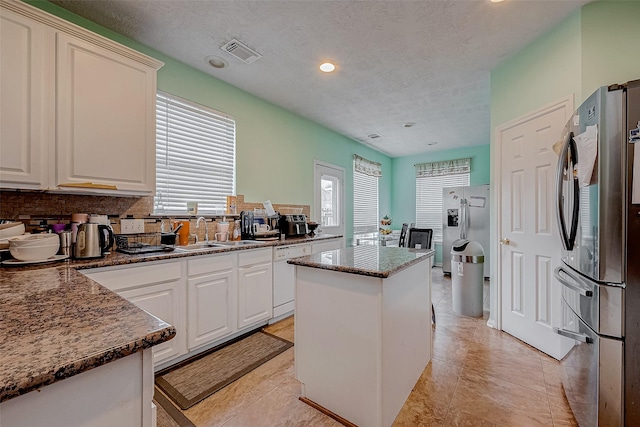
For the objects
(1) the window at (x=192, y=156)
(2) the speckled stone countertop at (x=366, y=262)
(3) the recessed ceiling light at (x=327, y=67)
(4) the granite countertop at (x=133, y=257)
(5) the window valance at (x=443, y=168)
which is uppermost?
(3) the recessed ceiling light at (x=327, y=67)

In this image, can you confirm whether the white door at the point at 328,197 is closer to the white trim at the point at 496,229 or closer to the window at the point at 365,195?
the window at the point at 365,195

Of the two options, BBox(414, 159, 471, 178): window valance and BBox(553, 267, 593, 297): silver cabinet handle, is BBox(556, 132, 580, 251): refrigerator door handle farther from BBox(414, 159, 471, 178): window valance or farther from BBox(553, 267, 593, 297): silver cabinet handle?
BBox(414, 159, 471, 178): window valance

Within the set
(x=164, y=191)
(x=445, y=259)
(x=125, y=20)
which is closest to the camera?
(x=125, y=20)

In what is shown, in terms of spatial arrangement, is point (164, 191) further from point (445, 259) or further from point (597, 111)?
point (445, 259)

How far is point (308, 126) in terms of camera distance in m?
4.29

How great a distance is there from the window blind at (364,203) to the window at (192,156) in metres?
2.85

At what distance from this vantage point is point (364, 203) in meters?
5.76

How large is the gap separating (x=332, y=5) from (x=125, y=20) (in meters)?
1.60

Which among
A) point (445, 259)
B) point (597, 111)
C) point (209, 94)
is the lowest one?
point (445, 259)

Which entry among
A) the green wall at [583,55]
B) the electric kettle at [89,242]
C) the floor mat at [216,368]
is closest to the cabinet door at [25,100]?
the electric kettle at [89,242]

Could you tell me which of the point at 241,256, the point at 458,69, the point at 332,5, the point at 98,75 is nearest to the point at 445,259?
the point at 458,69

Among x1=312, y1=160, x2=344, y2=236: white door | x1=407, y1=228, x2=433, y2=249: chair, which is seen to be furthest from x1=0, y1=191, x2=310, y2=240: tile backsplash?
x1=407, y1=228, x2=433, y2=249: chair

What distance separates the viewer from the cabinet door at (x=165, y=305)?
1.87 m

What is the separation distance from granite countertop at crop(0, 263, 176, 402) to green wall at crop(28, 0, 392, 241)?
226 cm
